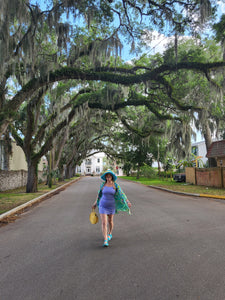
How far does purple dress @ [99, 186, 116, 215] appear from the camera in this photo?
4.45 meters

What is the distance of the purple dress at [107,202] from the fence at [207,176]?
1347 cm

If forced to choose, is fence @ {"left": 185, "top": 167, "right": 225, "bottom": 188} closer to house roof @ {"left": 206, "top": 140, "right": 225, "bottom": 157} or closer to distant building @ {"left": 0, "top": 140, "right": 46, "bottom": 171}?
house roof @ {"left": 206, "top": 140, "right": 225, "bottom": 157}

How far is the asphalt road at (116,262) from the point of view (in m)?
2.62

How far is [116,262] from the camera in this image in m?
3.45

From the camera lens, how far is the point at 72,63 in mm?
10977

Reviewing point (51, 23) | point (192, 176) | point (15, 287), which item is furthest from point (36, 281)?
point (192, 176)

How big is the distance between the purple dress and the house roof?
15.6 m

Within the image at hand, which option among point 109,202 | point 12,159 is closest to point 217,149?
point 109,202

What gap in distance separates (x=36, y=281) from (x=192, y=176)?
19456 mm

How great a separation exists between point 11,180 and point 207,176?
15.8m

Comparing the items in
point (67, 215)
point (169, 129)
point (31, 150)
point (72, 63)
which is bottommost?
point (67, 215)

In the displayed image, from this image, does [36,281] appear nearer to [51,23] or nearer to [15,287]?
[15,287]

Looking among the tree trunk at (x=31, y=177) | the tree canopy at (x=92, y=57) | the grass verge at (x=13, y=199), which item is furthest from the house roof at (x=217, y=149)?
the tree trunk at (x=31, y=177)

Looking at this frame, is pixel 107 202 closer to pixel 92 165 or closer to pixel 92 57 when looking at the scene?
pixel 92 57
